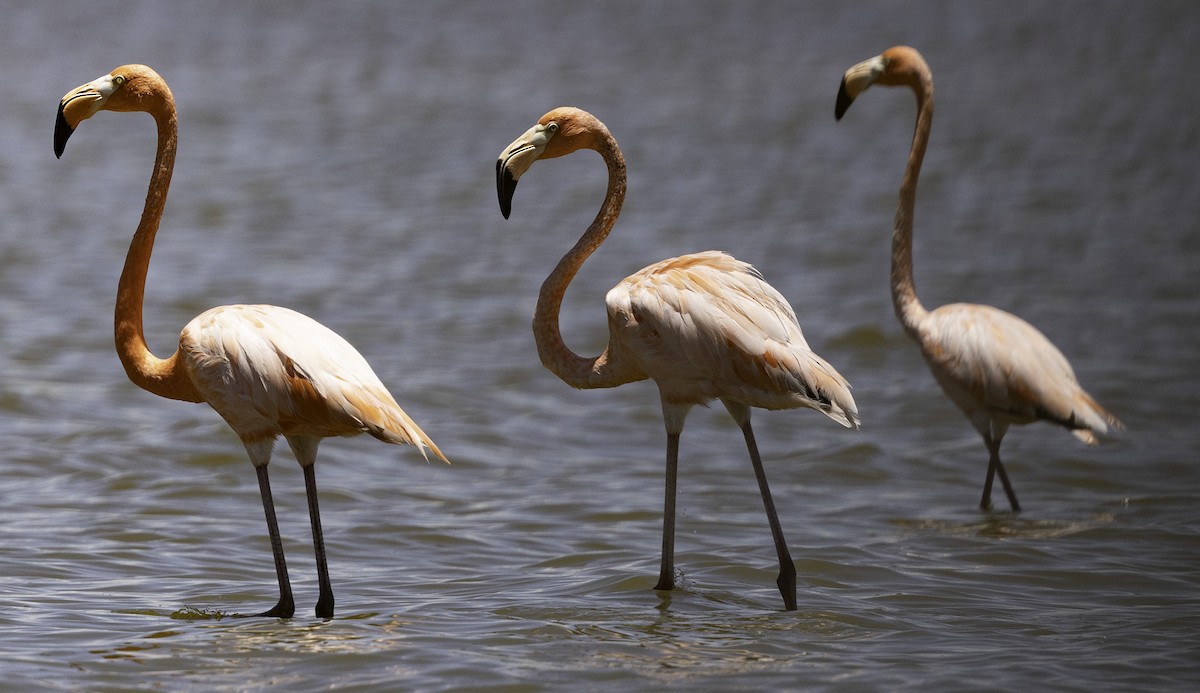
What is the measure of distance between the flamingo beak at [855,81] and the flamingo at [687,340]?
1562mm

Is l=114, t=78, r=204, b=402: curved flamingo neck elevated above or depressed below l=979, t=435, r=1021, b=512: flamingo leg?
above

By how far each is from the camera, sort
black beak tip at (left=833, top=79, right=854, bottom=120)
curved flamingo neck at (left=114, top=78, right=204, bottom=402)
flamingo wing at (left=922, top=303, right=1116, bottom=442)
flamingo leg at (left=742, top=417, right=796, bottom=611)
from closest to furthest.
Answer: curved flamingo neck at (left=114, top=78, right=204, bottom=402) → flamingo leg at (left=742, top=417, right=796, bottom=611) → black beak tip at (left=833, top=79, right=854, bottom=120) → flamingo wing at (left=922, top=303, right=1116, bottom=442)

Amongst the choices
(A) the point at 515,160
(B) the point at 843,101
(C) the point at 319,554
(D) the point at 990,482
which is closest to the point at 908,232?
(B) the point at 843,101

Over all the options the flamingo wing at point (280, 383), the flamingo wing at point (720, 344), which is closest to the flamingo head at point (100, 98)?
the flamingo wing at point (280, 383)

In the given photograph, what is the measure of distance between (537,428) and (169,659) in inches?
160

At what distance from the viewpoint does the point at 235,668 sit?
4.32 meters

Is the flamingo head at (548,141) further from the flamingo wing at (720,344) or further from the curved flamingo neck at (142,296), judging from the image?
the curved flamingo neck at (142,296)

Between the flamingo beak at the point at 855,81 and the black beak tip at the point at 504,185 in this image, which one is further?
the flamingo beak at the point at 855,81

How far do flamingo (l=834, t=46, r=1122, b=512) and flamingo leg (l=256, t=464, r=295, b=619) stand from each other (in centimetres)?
309

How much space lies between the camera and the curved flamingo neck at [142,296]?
4.84 metres

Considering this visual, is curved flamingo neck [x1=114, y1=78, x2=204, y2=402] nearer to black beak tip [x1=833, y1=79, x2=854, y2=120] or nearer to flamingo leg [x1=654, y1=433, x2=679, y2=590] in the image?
flamingo leg [x1=654, y1=433, x2=679, y2=590]

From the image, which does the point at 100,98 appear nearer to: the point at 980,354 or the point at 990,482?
the point at 980,354

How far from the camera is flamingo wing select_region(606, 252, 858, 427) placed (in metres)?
4.92

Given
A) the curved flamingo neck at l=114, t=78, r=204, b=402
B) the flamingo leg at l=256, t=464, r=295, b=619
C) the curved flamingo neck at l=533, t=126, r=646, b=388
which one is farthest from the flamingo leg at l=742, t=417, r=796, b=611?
the curved flamingo neck at l=114, t=78, r=204, b=402
